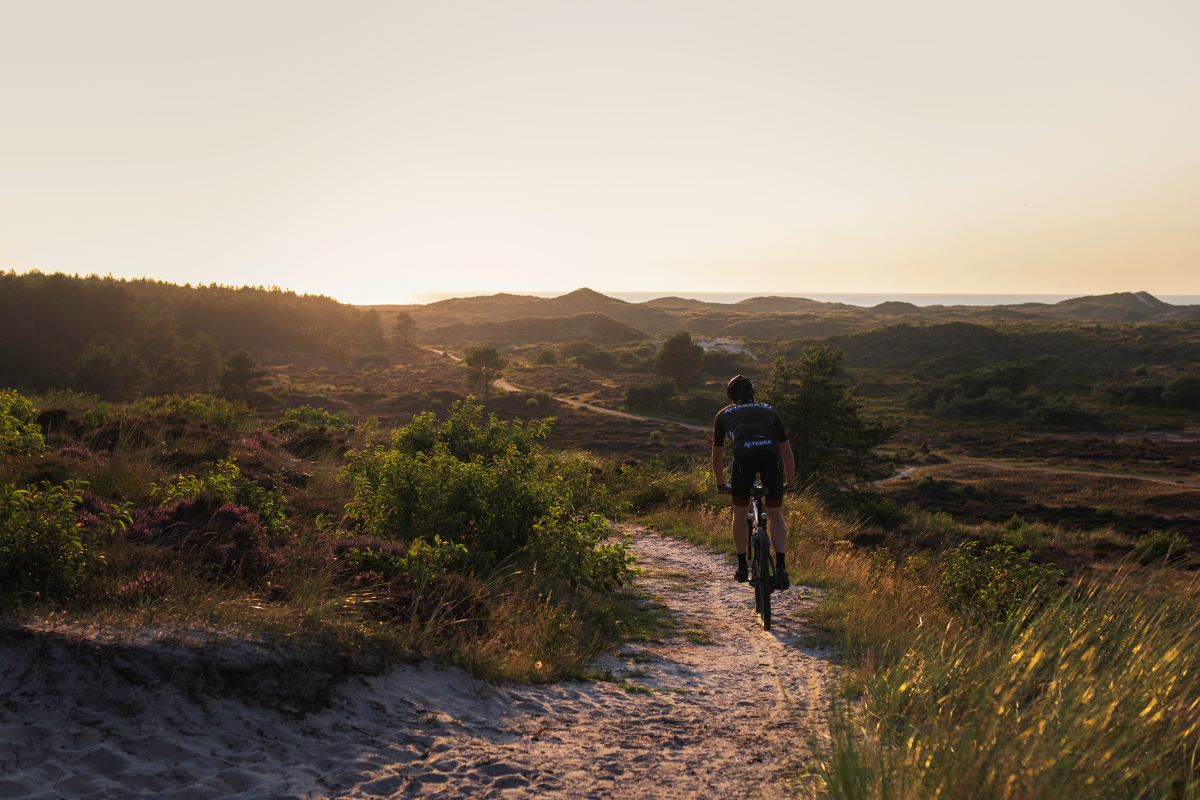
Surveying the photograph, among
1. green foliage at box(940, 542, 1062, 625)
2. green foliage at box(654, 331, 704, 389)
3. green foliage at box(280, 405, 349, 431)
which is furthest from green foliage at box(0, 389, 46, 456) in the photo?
green foliage at box(654, 331, 704, 389)

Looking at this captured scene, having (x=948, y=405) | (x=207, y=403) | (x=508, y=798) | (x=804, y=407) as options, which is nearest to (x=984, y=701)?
(x=508, y=798)

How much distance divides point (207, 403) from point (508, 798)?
767 inches

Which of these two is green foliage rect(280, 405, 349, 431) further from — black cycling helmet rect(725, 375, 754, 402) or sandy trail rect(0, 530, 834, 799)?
sandy trail rect(0, 530, 834, 799)

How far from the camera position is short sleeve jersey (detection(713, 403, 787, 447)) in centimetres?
750

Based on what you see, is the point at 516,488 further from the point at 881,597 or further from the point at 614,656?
the point at 881,597

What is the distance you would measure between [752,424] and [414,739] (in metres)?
4.45

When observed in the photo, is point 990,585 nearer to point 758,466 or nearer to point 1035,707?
point 758,466

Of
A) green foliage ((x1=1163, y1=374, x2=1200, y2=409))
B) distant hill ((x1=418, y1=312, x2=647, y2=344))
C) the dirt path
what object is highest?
distant hill ((x1=418, y1=312, x2=647, y2=344))

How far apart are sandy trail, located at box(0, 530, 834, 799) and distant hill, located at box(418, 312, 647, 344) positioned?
137 meters

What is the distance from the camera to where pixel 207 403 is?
66.5 feet

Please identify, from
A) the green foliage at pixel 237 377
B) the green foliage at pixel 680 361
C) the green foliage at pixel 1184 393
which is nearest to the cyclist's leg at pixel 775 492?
the green foliage at pixel 237 377

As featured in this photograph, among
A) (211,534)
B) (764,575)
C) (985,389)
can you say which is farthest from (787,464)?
(985,389)

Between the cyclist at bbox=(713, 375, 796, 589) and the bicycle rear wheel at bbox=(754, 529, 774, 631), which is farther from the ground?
the cyclist at bbox=(713, 375, 796, 589)

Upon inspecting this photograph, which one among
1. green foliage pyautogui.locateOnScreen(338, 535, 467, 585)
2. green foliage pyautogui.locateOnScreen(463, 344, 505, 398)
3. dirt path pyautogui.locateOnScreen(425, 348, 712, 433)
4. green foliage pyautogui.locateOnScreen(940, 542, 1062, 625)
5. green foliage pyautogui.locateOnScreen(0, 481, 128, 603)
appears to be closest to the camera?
green foliage pyautogui.locateOnScreen(0, 481, 128, 603)
